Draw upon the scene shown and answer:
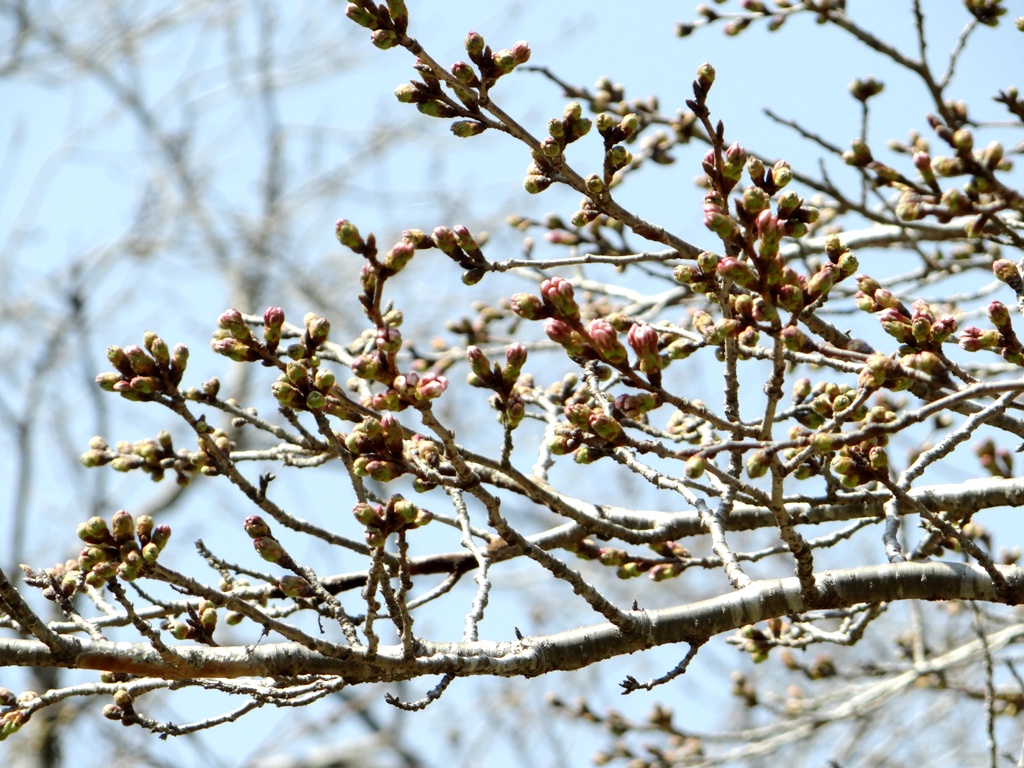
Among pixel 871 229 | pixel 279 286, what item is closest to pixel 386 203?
pixel 279 286

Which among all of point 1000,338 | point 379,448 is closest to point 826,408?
point 1000,338

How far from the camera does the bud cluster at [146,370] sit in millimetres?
2174

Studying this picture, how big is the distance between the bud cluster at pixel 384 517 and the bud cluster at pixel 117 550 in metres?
0.41

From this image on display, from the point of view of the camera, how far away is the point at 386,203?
13.7 meters

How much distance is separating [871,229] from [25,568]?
340 centimetres

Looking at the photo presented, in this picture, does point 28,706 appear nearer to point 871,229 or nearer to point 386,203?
point 871,229

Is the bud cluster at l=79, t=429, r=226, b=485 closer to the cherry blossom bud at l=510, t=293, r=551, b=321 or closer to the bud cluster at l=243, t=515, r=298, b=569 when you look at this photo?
the bud cluster at l=243, t=515, r=298, b=569

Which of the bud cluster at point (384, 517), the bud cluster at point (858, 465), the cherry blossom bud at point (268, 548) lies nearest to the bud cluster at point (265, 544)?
the cherry blossom bud at point (268, 548)

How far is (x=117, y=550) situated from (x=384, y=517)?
1.73 feet

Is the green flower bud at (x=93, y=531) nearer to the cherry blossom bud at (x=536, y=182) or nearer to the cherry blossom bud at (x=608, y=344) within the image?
the cherry blossom bud at (x=608, y=344)

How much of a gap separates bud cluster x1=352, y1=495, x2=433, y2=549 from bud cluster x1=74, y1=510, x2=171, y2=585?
16.2 inches

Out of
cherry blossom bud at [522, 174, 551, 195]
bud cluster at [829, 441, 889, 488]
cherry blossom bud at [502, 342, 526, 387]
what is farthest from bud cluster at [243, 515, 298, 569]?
bud cluster at [829, 441, 889, 488]

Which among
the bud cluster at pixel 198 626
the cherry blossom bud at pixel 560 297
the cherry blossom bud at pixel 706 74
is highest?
the cherry blossom bud at pixel 706 74

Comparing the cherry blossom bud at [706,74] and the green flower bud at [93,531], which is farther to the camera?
the cherry blossom bud at [706,74]
